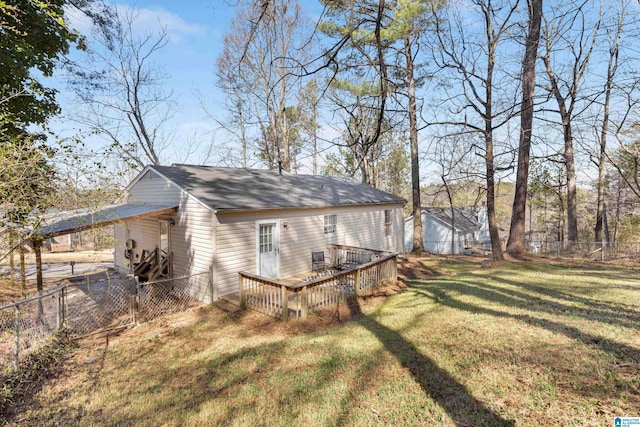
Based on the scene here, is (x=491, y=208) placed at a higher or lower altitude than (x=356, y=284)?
higher

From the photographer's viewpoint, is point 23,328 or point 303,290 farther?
point 303,290

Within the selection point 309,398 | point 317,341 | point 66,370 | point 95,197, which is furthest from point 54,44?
point 309,398

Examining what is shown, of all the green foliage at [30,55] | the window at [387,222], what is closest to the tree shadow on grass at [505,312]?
the window at [387,222]

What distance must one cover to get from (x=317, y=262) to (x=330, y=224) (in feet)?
6.11

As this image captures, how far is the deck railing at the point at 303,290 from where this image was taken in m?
6.32

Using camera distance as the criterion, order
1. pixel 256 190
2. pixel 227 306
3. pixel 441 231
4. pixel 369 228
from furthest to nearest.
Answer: pixel 441 231
pixel 369 228
pixel 256 190
pixel 227 306

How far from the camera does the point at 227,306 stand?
7.44 meters

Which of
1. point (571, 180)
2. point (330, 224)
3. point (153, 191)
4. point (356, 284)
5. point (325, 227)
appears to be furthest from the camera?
point (571, 180)

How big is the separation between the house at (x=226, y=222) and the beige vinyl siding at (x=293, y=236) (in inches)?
1.1

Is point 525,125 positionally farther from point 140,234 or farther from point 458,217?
point 458,217

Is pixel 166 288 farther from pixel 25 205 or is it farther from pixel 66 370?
pixel 25 205

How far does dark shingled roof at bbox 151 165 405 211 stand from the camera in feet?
27.6

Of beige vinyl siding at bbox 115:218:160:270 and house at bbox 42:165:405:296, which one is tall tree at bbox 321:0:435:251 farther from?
beige vinyl siding at bbox 115:218:160:270

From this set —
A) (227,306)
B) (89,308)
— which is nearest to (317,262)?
(227,306)
